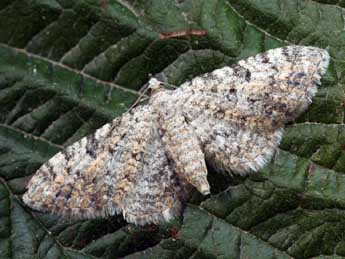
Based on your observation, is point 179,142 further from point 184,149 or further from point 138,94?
point 138,94

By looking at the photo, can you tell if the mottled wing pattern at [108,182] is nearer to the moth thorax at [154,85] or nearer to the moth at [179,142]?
the moth at [179,142]

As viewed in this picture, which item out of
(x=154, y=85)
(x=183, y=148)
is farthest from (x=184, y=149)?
(x=154, y=85)

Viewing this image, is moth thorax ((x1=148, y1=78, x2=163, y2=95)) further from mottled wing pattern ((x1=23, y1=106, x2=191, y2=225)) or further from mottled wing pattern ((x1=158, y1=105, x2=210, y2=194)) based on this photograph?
mottled wing pattern ((x1=23, y1=106, x2=191, y2=225))

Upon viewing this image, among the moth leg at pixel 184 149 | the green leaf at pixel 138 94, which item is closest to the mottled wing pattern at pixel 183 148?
the moth leg at pixel 184 149

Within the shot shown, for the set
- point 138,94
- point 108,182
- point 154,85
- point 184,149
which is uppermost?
point 154,85

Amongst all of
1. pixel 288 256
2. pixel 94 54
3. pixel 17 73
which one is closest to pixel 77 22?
pixel 94 54

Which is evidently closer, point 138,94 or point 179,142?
point 179,142

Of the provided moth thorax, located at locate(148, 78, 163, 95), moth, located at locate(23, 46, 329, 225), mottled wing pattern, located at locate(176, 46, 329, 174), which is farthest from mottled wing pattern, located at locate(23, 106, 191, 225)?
mottled wing pattern, located at locate(176, 46, 329, 174)
